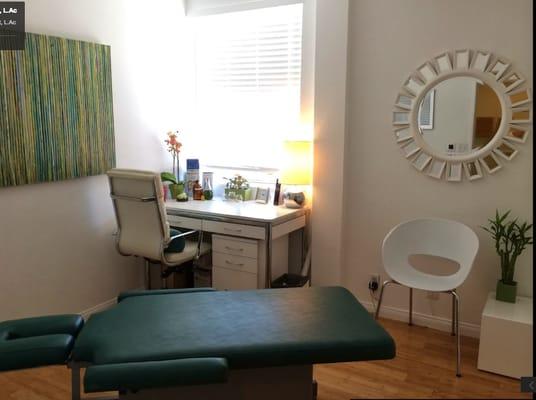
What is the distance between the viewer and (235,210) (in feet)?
11.2

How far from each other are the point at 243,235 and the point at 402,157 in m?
1.19

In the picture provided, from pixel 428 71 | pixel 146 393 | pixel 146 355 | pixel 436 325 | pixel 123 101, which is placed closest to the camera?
pixel 146 355

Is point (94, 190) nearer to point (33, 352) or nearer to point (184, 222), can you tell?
point (184, 222)

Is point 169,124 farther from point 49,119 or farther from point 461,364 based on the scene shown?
point 461,364

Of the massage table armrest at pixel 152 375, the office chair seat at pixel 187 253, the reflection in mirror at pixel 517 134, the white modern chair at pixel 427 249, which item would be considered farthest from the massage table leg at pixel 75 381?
the reflection in mirror at pixel 517 134

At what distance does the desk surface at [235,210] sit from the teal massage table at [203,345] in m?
1.09

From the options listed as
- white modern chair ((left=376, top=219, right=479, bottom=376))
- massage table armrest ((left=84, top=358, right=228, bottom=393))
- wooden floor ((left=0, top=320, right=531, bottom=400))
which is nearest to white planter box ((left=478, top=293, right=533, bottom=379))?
wooden floor ((left=0, top=320, right=531, bottom=400))

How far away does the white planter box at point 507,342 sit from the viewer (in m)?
2.61

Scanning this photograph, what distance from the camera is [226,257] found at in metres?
3.35

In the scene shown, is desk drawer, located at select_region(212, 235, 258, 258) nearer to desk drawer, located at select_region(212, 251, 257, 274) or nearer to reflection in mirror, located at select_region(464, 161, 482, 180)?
desk drawer, located at select_region(212, 251, 257, 274)

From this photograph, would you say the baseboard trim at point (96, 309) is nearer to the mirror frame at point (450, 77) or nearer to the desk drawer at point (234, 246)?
the desk drawer at point (234, 246)

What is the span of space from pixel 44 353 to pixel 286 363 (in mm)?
896

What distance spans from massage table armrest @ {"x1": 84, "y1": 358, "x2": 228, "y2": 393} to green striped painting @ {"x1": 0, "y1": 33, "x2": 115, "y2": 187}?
1.56 meters

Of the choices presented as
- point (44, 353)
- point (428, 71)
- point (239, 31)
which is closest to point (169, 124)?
point (239, 31)
